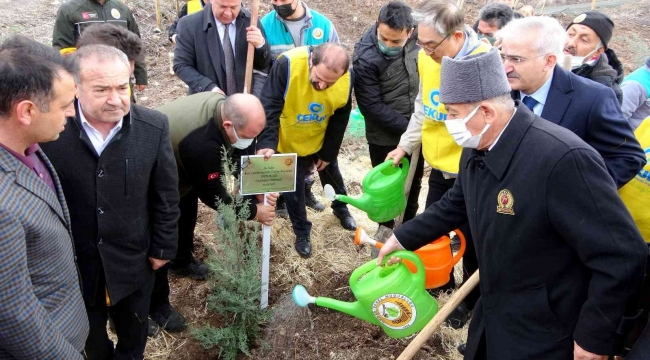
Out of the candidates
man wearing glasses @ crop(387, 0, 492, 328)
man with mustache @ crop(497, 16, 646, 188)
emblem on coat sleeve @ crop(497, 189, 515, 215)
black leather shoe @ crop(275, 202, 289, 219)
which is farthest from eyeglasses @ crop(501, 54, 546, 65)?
black leather shoe @ crop(275, 202, 289, 219)

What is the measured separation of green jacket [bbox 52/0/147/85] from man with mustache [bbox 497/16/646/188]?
354 cm

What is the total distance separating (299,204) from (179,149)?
140cm

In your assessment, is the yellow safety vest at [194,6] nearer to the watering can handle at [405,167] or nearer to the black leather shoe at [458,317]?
the watering can handle at [405,167]

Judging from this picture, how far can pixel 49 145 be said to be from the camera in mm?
2072

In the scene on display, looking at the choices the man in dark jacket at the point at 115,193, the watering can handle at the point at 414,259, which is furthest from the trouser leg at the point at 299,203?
the watering can handle at the point at 414,259

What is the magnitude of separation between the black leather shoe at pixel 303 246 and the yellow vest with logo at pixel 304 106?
75cm

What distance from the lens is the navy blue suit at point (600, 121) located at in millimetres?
2271

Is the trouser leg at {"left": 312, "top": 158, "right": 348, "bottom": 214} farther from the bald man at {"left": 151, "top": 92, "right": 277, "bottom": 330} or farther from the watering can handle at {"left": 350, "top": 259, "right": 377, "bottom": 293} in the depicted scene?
the watering can handle at {"left": 350, "top": 259, "right": 377, "bottom": 293}

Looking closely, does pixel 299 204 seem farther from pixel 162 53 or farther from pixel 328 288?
pixel 162 53

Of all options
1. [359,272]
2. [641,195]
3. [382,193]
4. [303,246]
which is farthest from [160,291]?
[641,195]

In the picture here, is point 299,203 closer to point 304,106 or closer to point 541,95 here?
point 304,106

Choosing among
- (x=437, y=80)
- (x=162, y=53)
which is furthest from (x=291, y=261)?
(x=162, y=53)

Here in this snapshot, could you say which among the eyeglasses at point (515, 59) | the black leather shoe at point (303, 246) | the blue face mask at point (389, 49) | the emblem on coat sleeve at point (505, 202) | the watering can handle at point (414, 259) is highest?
the eyeglasses at point (515, 59)

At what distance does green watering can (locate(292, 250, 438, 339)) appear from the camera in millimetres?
2375
